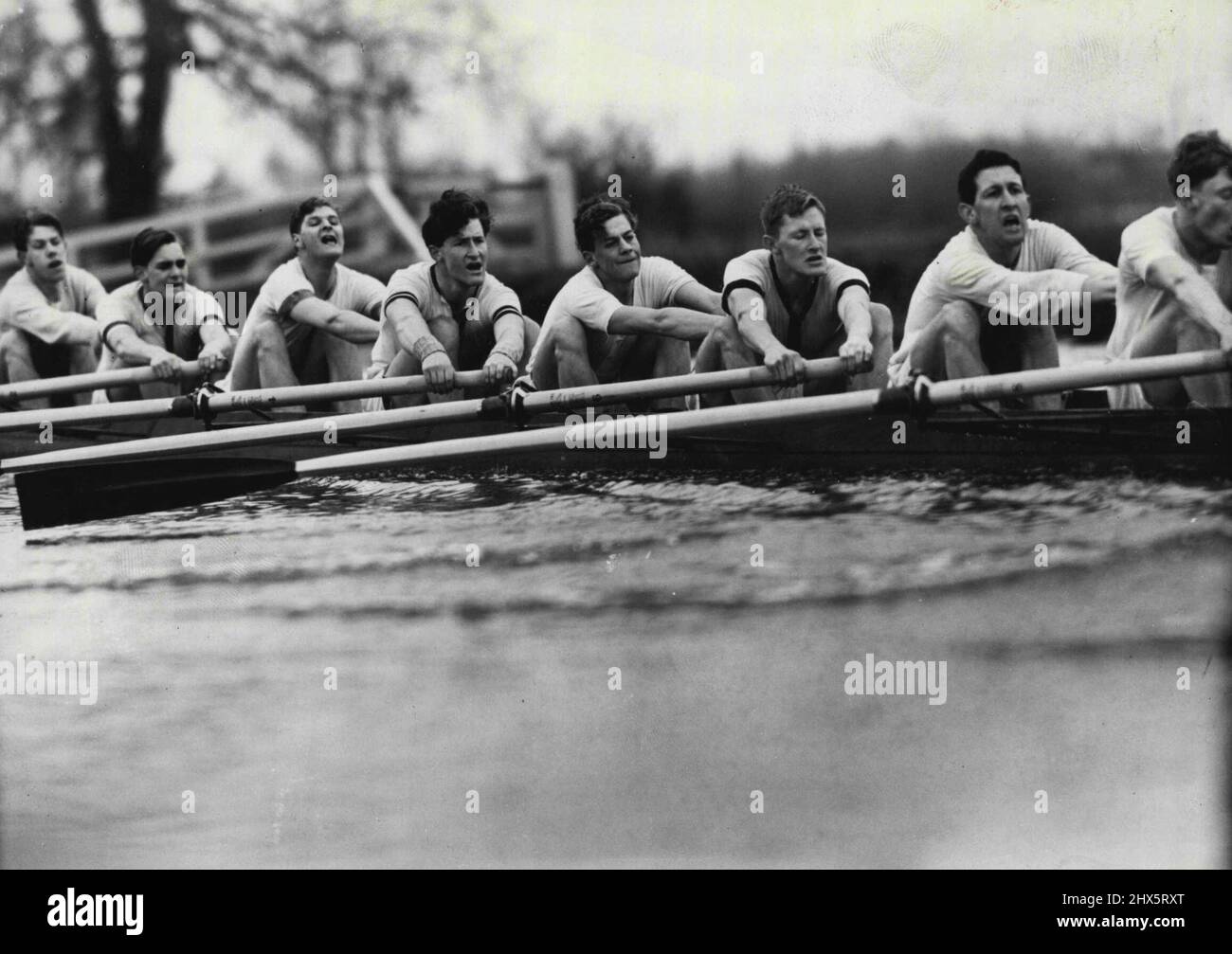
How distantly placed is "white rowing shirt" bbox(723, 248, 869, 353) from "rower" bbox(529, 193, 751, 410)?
9cm

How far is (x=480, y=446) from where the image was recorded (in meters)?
3.74

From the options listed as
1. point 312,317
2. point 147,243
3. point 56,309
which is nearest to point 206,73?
point 147,243

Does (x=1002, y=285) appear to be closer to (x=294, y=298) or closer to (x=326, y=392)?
A: (x=326, y=392)

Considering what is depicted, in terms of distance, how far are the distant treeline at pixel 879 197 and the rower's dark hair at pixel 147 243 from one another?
1109 millimetres

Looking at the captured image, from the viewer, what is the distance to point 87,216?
4.30 m

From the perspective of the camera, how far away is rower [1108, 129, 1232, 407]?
3.28m

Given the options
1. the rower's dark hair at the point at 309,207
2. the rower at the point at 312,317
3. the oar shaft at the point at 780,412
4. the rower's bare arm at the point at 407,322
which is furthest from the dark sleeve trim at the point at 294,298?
the oar shaft at the point at 780,412

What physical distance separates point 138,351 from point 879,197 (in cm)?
203

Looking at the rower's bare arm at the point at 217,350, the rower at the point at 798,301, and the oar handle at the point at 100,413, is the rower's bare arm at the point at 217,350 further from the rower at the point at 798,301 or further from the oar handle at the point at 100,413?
the rower at the point at 798,301

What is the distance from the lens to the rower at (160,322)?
4301 mm

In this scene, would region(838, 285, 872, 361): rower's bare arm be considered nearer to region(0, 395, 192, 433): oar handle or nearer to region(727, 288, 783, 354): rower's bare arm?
region(727, 288, 783, 354): rower's bare arm

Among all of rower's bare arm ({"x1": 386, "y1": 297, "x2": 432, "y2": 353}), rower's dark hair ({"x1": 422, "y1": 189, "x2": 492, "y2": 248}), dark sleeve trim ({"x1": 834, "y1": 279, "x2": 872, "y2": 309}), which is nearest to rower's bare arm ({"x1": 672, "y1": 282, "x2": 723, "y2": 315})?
dark sleeve trim ({"x1": 834, "y1": 279, "x2": 872, "y2": 309})
